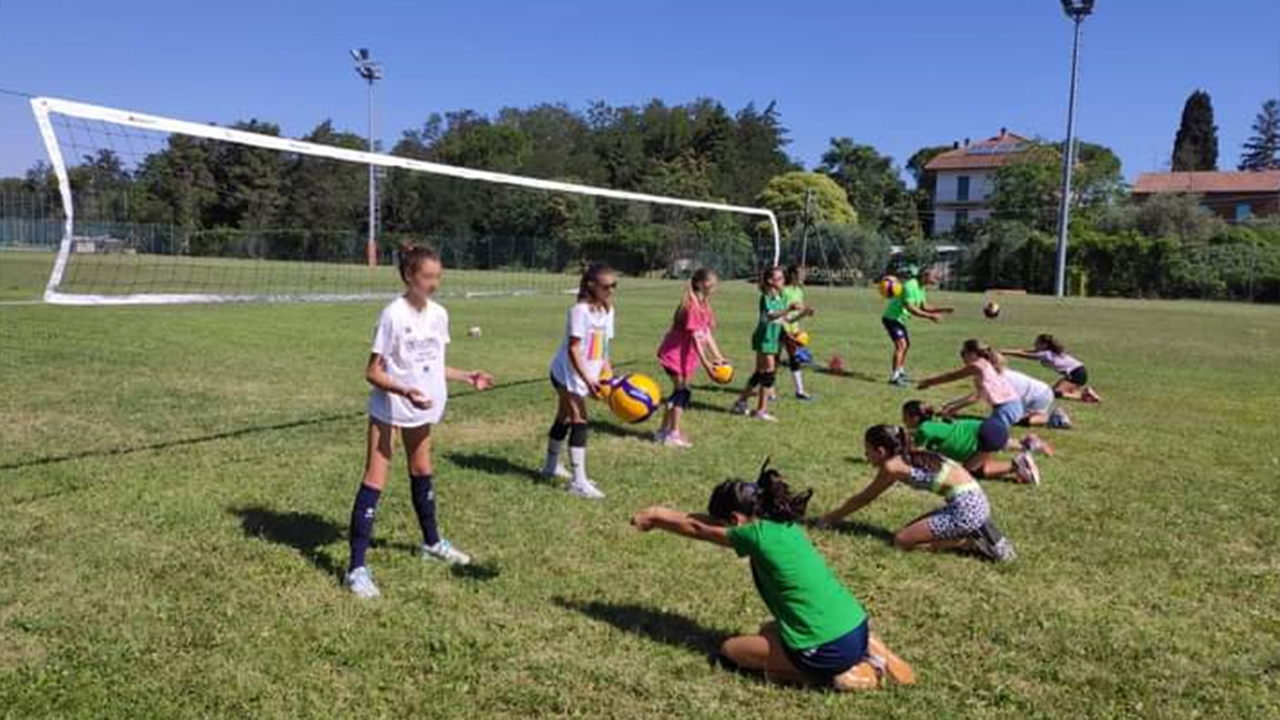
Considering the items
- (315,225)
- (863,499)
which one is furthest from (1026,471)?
(315,225)

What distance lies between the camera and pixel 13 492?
672 centimetres

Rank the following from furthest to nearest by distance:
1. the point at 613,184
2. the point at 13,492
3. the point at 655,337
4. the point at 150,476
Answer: the point at 613,184
the point at 655,337
the point at 150,476
the point at 13,492

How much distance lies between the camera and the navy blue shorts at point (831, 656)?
4.18 metres

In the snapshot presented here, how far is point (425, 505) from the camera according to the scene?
5.61 metres

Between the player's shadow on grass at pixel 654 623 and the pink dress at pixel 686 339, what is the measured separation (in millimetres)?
4319

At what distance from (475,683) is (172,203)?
15.1 meters

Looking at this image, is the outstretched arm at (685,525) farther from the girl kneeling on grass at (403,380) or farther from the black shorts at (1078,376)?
the black shorts at (1078,376)

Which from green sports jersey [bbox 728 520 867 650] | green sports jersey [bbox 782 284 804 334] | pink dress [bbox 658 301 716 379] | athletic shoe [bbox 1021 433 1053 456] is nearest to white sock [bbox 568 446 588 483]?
pink dress [bbox 658 301 716 379]

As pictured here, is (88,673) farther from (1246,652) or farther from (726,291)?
(726,291)

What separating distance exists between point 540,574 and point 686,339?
4.20 metres

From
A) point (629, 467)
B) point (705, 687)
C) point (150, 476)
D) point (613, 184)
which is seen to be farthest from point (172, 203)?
point (613, 184)

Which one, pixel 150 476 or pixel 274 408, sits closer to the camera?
pixel 150 476

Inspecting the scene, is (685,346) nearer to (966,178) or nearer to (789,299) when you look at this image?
(789,299)

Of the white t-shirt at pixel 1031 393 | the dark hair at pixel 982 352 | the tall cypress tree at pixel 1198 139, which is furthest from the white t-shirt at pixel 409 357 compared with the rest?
the tall cypress tree at pixel 1198 139
